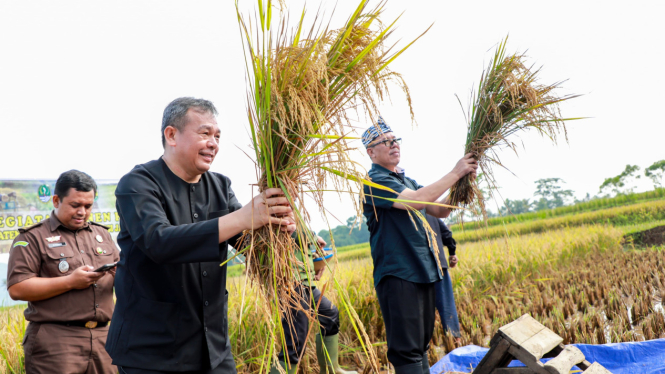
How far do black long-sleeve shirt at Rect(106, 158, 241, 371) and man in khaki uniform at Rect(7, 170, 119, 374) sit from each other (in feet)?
2.91

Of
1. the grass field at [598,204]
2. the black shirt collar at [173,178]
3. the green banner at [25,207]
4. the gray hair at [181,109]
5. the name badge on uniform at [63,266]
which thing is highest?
the green banner at [25,207]

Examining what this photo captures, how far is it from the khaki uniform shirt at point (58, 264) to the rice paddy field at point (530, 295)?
0.83 meters

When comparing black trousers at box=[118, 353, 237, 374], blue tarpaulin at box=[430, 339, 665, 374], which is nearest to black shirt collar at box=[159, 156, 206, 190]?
black trousers at box=[118, 353, 237, 374]

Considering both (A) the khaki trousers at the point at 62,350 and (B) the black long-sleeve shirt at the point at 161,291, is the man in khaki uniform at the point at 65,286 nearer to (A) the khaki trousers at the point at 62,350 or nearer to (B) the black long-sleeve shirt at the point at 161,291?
(A) the khaki trousers at the point at 62,350

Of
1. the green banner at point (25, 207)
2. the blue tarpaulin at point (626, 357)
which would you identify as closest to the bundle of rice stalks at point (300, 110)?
the blue tarpaulin at point (626, 357)

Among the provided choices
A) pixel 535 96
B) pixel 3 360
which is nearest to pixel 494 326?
pixel 535 96

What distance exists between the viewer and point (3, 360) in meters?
3.03

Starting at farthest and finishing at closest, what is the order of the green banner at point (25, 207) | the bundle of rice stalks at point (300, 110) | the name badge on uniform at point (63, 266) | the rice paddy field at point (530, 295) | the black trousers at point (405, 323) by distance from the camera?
the green banner at point (25, 207) < the rice paddy field at point (530, 295) < the black trousers at point (405, 323) < the name badge on uniform at point (63, 266) < the bundle of rice stalks at point (300, 110)

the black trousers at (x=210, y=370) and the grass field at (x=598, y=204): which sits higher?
the grass field at (x=598, y=204)

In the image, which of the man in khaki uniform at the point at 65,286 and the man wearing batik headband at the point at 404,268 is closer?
the man in khaki uniform at the point at 65,286

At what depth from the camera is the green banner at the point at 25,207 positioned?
22.2ft

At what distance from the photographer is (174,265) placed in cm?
158

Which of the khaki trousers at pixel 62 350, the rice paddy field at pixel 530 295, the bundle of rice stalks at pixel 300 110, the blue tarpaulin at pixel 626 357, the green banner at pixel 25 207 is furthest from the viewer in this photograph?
the green banner at pixel 25 207

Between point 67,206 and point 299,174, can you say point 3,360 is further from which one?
point 299,174
